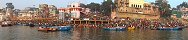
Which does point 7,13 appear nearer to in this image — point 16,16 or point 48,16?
point 16,16

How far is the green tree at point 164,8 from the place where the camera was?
134 m

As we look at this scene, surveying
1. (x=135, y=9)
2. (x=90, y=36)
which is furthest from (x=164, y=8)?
(x=90, y=36)

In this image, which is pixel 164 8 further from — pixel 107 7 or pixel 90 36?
pixel 90 36

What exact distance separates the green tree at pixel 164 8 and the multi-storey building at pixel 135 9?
4816 millimetres

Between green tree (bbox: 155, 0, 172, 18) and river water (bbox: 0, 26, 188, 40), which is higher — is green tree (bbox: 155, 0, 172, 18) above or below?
above

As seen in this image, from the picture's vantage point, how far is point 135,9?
12375 cm

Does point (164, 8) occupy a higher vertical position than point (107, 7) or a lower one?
lower

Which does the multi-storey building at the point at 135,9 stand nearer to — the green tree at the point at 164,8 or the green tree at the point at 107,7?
the green tree at the point at 107,7

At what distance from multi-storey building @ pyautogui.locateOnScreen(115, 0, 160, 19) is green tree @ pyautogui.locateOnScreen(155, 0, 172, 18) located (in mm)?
4816

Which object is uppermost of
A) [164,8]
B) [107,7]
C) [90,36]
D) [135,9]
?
[107,7]

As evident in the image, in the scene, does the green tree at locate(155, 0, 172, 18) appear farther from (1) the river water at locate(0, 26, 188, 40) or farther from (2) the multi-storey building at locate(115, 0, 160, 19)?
(1) the river water at locate(0, 26, 188, 40)

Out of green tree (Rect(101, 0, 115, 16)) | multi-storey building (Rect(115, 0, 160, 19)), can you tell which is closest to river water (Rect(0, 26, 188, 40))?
multi-storey building (Rect(115, 0, 160, 19))

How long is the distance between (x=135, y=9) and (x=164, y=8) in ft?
56.9

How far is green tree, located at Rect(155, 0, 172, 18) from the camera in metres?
134
